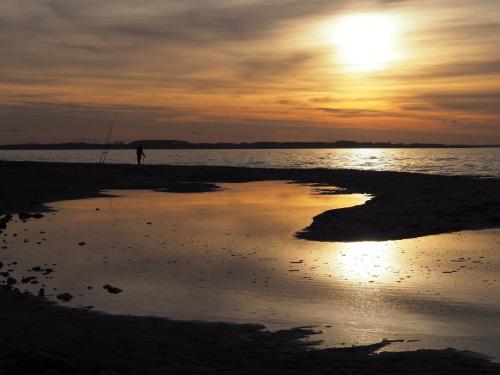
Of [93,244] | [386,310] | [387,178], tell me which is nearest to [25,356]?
[386,310]

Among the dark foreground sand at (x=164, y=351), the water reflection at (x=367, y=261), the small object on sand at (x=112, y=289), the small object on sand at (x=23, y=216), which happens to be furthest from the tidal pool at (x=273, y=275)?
the small object on sand at (x=23, y=216)

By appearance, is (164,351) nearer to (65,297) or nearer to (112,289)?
(65,297)

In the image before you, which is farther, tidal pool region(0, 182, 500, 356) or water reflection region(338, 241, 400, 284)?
water reflection region(338, 241, 400, 284)

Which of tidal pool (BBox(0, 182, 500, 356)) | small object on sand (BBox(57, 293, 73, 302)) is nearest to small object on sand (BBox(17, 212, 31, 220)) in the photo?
tidal pool (BBox(0, 182, 500, 356))

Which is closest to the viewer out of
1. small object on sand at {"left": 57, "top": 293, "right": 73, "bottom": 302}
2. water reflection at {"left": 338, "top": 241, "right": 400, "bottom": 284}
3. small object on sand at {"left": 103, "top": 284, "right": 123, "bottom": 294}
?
small object on sand at {"left": 57, "top": 293, "right": 73, "bottom": 302}

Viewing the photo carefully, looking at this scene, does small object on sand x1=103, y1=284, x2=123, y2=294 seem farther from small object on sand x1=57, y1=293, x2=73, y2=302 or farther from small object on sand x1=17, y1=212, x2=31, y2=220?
small object on sand x1=17, y1=212, x2=31, y2=220

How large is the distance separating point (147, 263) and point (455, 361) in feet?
30.3

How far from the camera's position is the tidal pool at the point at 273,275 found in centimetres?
1054

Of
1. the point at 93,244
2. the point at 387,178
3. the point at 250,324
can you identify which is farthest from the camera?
the point at 387,178

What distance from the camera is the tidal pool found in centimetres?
1054

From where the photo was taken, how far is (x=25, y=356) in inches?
281

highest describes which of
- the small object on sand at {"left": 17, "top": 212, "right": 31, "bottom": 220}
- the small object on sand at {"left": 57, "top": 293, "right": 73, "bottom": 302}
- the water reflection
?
the small object on sand at {"left": 17, "top": 212, "right": 31, "bottom": 220}

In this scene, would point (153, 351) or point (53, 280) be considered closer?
point (153, 351)

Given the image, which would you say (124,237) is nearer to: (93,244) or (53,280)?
(93,244)
